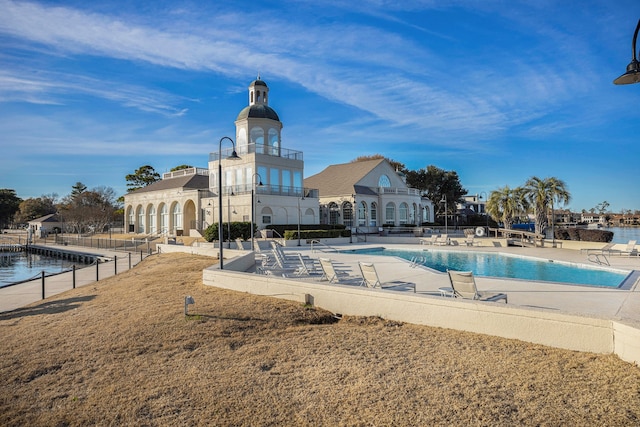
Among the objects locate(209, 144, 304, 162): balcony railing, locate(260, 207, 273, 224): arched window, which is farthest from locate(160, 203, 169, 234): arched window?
locate(260, 207, 273, 224): arched window

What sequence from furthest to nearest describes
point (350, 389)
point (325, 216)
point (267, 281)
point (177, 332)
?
point (325, 216) → point (267, 281) → point (177, 332) → point (350, 389)

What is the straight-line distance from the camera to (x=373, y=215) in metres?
45.4

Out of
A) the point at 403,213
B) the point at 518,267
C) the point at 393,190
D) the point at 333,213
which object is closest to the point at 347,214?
the point at 333,213

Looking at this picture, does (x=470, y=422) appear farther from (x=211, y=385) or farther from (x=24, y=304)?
(x=24, y=304)

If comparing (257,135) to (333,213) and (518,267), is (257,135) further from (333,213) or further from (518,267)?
(518,267)

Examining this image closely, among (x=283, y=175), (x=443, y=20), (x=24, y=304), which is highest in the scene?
(x=443, y=20)

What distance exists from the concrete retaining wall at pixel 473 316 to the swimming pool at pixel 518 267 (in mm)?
7122

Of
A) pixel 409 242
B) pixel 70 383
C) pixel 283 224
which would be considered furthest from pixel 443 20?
pixel 283 224

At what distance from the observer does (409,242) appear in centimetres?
3216

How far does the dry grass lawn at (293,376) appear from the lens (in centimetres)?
409

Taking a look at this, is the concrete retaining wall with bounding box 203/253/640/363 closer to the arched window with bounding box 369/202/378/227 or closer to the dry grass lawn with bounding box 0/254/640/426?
the dry grass lawn with bounding box 0/254/640/426

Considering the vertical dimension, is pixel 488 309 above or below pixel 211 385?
above

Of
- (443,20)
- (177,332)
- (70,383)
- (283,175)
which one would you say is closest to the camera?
(70,383)

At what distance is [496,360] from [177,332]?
16.5 ft
